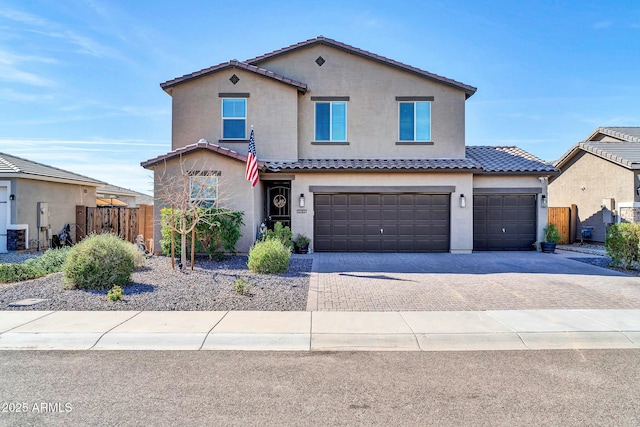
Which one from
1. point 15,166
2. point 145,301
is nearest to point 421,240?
point 145,301

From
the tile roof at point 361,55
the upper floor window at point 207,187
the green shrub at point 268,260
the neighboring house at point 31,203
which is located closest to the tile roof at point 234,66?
the tile roof at point 361,55

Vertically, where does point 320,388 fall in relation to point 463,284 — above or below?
below

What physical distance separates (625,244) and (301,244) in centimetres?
1055

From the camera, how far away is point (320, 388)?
4.74 meters

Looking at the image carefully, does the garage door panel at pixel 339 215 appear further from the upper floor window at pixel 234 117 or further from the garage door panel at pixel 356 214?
the upper floor window at pixel 234 117

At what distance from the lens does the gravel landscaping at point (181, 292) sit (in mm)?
8070

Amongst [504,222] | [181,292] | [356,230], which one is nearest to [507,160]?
[504,222]

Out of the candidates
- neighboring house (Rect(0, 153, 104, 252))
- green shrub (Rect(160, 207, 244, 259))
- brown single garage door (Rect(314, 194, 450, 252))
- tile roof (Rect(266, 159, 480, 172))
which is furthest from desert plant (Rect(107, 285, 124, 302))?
neighboring house (Rect(0, 153, 104, 252))

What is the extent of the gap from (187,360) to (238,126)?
41.7 feet

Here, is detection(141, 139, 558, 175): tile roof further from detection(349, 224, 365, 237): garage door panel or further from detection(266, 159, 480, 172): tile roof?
detection(349, 224, 365, 237): garage door panel

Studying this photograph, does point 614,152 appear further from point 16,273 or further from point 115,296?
point 16,273

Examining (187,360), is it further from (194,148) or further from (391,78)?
(391,78)

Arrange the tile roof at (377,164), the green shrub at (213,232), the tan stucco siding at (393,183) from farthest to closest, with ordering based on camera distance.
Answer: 1. the tan stucco siding at (393,183)
2. the tile roof at (377,164)
3. the green shrub at (213,232)

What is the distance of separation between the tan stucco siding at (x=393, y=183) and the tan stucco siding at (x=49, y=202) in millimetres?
11476
